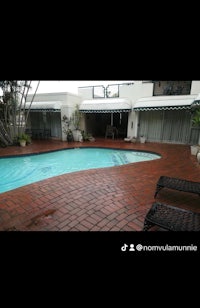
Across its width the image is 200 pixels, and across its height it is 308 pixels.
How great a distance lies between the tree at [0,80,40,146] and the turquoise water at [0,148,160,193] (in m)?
3.33

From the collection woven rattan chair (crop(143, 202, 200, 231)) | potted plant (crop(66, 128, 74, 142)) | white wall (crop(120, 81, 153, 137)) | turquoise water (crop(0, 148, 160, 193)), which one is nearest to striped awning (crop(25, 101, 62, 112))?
potted plant (crop(66, 128, 74, 142))

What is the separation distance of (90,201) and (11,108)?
1198 centimetres

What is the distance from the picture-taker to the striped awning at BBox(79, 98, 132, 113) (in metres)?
14.9

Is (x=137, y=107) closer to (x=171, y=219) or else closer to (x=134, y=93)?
(x=134, y=93)

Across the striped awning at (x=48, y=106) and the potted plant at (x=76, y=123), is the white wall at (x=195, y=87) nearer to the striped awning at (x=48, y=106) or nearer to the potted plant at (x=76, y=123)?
the potted plant at (x=76, y=123)

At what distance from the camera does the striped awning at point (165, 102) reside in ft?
40.5

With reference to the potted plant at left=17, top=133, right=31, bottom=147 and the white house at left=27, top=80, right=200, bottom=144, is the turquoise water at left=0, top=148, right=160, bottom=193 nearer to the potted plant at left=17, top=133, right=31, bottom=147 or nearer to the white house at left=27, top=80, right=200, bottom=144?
the potted plant at left=17, top=133, right=31, bottom=147

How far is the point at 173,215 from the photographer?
3.50 metres

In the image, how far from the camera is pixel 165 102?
42.7ft

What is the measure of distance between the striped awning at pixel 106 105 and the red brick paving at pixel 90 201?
902cm
